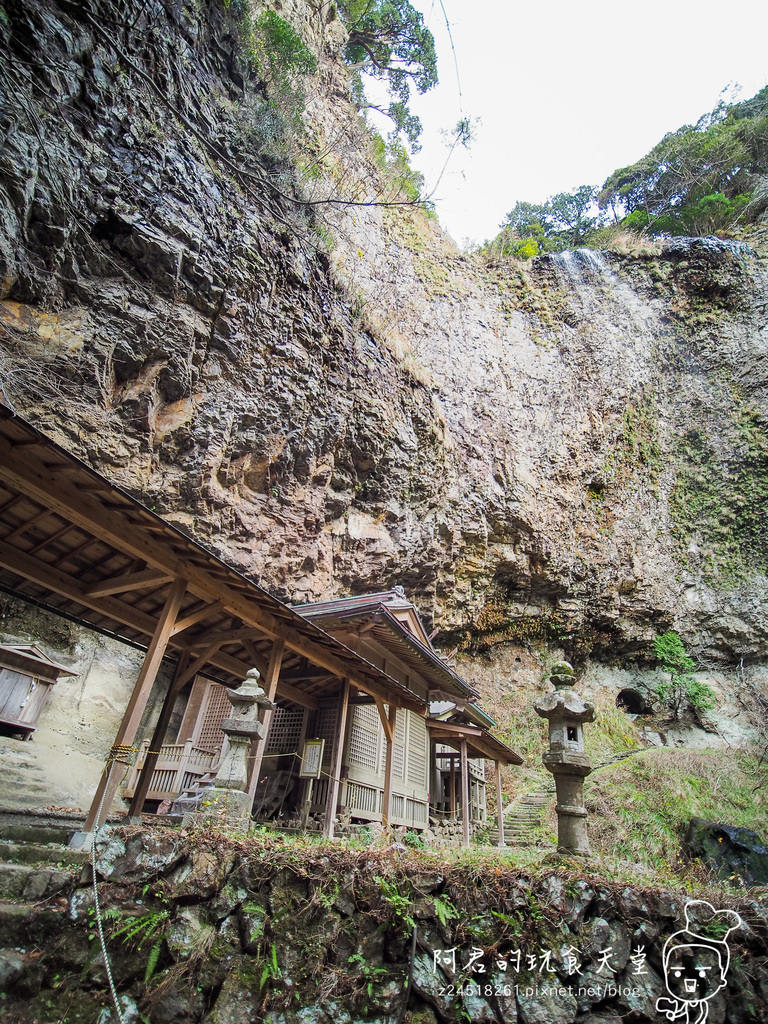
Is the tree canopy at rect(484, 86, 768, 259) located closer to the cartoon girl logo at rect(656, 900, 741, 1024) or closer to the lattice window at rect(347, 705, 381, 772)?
the lattice window at rect(347, 705, 381, 772)

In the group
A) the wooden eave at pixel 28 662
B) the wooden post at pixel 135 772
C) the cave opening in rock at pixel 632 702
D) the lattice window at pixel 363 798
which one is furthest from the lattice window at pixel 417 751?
the cave opening in rock at pixel 632 702

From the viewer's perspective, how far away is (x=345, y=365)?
15125mm

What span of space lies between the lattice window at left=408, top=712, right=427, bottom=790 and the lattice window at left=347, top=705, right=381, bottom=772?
1540mm

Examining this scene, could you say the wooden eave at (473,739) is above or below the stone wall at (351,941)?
above

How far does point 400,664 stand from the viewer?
1215 cm

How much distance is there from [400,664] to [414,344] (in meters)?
14.0

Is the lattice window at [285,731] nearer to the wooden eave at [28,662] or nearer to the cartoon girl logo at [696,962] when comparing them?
the wooden eave at [28,662]

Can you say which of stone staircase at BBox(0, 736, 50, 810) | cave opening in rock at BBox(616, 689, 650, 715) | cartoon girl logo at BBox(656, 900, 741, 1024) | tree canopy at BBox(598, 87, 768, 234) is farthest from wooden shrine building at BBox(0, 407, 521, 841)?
tree canopy at BBox(598, 87, 768, 234)

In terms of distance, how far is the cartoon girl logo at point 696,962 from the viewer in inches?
140

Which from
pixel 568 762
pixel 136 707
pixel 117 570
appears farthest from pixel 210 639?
pixel 568 762

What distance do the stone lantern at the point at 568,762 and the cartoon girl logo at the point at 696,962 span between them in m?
1.65

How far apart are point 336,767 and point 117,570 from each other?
524 cm

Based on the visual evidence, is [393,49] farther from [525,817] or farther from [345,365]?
[525,817]

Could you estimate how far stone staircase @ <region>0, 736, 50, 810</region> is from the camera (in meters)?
10.7
